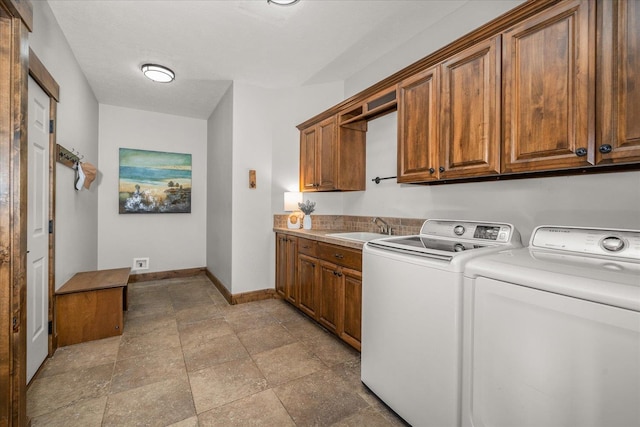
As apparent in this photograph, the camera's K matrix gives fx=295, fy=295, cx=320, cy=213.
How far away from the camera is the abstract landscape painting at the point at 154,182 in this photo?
14.6 ft

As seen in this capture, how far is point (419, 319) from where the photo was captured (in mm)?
1506

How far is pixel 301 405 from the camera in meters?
1.77

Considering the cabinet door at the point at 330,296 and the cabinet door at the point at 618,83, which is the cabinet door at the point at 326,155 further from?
the cabinet door at the point at 618,83

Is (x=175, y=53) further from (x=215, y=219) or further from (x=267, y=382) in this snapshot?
(x=267, y=382)

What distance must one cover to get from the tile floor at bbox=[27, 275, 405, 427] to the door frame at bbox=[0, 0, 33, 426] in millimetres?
519

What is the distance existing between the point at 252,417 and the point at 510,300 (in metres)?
1.48

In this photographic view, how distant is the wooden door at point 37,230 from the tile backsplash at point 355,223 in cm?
220

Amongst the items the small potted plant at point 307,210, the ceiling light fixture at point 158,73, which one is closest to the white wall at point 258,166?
the small potted plant at point 307,210

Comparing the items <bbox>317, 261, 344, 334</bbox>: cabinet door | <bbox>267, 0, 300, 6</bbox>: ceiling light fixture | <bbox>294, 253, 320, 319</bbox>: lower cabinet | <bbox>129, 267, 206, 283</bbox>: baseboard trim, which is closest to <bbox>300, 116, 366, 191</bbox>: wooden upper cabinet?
<bbox>294, 253, 320, 319</bbox>: lower cabinet

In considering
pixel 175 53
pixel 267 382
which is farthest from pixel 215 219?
pixel 267 382

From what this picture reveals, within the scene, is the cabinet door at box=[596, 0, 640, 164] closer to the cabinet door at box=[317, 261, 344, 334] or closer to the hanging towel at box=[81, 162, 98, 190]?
the cabinet door at box=[317, 261, 344, 334]

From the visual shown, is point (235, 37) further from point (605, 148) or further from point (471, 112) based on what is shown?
point (605, 148)

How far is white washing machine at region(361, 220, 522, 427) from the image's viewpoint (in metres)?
1.37

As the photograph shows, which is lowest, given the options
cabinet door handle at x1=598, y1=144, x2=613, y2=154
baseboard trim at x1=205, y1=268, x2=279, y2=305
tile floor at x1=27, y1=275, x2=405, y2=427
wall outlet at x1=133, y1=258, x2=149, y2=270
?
tile floor at x1=27, y1=275, x2=405, y2=427
